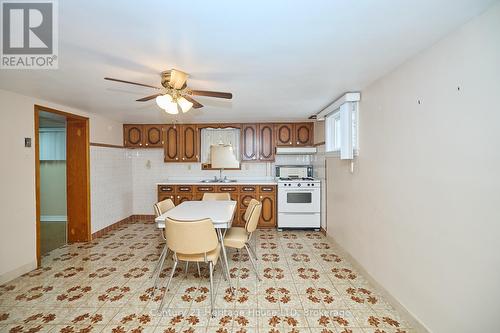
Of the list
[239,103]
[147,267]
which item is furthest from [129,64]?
[147,267]

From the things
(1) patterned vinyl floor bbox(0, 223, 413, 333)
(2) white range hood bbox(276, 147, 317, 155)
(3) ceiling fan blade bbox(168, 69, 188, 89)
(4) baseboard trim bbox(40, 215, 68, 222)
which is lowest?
(1) patterned vinyl floor bbox(0, 223, 413, 333)

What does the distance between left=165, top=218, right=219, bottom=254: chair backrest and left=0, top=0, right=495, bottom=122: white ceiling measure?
4.46 ft

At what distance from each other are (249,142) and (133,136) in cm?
249

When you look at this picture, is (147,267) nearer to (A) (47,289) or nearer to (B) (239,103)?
(A) (47,289)

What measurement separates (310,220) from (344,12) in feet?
12.3

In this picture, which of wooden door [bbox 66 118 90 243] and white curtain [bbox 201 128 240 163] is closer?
wooden door [bbox 66 118 90 243]

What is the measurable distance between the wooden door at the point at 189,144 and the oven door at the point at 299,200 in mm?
1999

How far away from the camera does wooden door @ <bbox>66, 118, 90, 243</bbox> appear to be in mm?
3830

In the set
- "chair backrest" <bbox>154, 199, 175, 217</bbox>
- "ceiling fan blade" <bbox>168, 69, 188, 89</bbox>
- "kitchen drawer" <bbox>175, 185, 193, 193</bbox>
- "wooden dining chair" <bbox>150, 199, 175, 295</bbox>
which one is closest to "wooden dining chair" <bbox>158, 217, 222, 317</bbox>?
"wooden dining chair" <bbox>150, 199, 175, 295</bbox>

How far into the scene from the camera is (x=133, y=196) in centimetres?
531

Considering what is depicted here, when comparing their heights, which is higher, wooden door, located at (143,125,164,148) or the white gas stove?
wooden door, located at (143,125,164,148)

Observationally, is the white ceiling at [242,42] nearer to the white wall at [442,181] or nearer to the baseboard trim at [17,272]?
the white wall at [442,181]

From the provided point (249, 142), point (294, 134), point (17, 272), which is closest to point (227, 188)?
point (249, 142)

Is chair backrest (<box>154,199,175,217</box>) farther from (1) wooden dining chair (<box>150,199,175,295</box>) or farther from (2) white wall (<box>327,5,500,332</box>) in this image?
(2) white wall (<box>327,5,500,332</box>)
